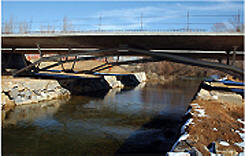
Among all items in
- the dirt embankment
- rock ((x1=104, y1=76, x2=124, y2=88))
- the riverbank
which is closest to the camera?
the riverbank

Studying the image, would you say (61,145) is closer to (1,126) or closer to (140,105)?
(1,126)

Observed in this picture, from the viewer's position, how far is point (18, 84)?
1916 cm

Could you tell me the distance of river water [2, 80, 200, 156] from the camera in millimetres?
9565

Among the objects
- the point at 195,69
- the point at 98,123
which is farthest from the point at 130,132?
the point at 195,69

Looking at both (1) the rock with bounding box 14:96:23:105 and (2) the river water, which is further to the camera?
(1) the rock with bounding box 14:96:23:105

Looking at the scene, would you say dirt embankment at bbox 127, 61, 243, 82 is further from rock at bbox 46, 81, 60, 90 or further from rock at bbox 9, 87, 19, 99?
rock at bbox 9, 87, 19, 99

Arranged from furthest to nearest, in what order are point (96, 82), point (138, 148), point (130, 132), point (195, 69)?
point (195, 69) < point (96, 82) < point (130, 132) < point (138, 148)

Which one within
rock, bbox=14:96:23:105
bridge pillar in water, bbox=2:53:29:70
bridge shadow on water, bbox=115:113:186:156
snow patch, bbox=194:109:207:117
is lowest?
bridge shadow on water, bbox=115:113:186:156

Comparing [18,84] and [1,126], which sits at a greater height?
[18,84]

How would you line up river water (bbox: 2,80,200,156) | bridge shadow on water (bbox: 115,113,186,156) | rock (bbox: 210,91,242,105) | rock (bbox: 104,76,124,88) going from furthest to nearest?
rock (bbox: 104,76,124,88) < rock (bbox: 210,91,242,105) < river water (bbox: 2,80,200,156) < bridge shadow on water (bbox: 115,113,186,156)

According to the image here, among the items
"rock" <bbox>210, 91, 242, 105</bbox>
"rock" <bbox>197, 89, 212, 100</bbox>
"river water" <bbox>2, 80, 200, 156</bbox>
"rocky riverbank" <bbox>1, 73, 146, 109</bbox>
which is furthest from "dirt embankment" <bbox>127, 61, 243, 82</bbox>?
"rock" <bbox>210, 91, 242, 105</bbox>

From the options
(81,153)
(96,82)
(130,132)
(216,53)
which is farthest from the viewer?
(96,82)

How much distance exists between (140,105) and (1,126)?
11.3 m

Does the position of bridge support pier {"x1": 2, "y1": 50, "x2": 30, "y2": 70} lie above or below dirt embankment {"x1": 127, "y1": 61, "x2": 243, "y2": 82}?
above
